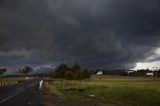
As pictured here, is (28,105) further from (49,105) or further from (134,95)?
(134,95)

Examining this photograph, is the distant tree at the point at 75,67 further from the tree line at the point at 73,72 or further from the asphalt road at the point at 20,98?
the asphalt road at the point at 20,98

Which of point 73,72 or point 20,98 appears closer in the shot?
point 20,98

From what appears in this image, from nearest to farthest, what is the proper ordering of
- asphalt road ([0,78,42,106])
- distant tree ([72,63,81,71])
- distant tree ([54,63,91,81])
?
asphalt road ([0,78,42,106]) → distant tree ([54,63,91,81]) → distant tree ([72,63,81,71])

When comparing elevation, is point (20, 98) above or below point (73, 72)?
below

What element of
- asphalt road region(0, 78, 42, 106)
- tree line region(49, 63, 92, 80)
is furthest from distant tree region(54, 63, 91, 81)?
asphalt road region(0, 78, 42, 106)

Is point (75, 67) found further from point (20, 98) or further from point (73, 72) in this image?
point (20, 98)

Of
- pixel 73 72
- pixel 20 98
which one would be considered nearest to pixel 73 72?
pixel 73 72

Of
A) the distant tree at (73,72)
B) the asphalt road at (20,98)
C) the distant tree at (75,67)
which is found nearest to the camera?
the asphalt road at (20,98)

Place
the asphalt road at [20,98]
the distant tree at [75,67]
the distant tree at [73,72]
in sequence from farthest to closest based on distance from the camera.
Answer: the distant tree at [75,67] < the distant tree at [73,72] < the asphalt road at [20,98]

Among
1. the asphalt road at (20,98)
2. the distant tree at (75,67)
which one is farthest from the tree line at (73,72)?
the asphalt road at (20,98)

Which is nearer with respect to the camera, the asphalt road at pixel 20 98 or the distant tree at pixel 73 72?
the asphalt road at pixel 20 98

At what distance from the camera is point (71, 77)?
384 ft

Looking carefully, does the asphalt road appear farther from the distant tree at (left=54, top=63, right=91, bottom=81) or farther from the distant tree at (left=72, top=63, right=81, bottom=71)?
the distant tree at (left=72, top=63, right=81, bottom=71)

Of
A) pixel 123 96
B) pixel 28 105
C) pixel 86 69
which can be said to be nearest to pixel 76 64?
pixel 86 69
